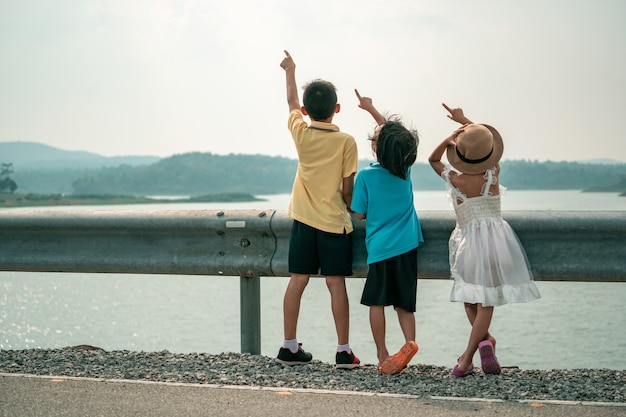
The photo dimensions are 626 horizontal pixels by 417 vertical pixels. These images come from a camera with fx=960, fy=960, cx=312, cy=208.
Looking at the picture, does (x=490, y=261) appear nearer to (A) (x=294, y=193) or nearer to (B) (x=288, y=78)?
(A) (x=294, y=193)

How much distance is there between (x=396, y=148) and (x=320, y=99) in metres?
0.59

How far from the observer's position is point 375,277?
240 inches

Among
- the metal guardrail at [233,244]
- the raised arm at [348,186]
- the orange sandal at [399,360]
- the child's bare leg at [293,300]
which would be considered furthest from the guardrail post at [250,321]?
the orange sandal at [399,360]

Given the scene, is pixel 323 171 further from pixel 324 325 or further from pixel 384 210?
pixel 324 325

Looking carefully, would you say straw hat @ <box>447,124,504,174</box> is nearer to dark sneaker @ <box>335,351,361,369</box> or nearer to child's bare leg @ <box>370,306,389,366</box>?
child's bare leg @ <box>370,306,389,366</box>

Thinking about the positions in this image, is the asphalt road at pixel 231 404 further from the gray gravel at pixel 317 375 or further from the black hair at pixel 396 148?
the black hair at pixel 396 148

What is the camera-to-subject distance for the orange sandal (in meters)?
5.71

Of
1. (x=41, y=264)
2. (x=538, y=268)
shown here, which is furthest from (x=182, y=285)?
(x=538, y=268)

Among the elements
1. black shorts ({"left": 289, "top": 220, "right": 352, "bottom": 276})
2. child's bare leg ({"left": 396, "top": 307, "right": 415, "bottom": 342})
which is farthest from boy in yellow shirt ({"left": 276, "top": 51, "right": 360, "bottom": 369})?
child's bare leg ({"left": 396, "top": 307, "right": 415, "bottom": 342})

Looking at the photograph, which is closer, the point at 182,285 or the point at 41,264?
the point at 41,264

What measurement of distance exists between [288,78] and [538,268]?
2.09m

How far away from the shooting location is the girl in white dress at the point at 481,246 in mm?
5828

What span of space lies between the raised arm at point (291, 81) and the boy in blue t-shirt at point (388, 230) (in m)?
0.65

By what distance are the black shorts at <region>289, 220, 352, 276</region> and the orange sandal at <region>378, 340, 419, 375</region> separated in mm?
686
